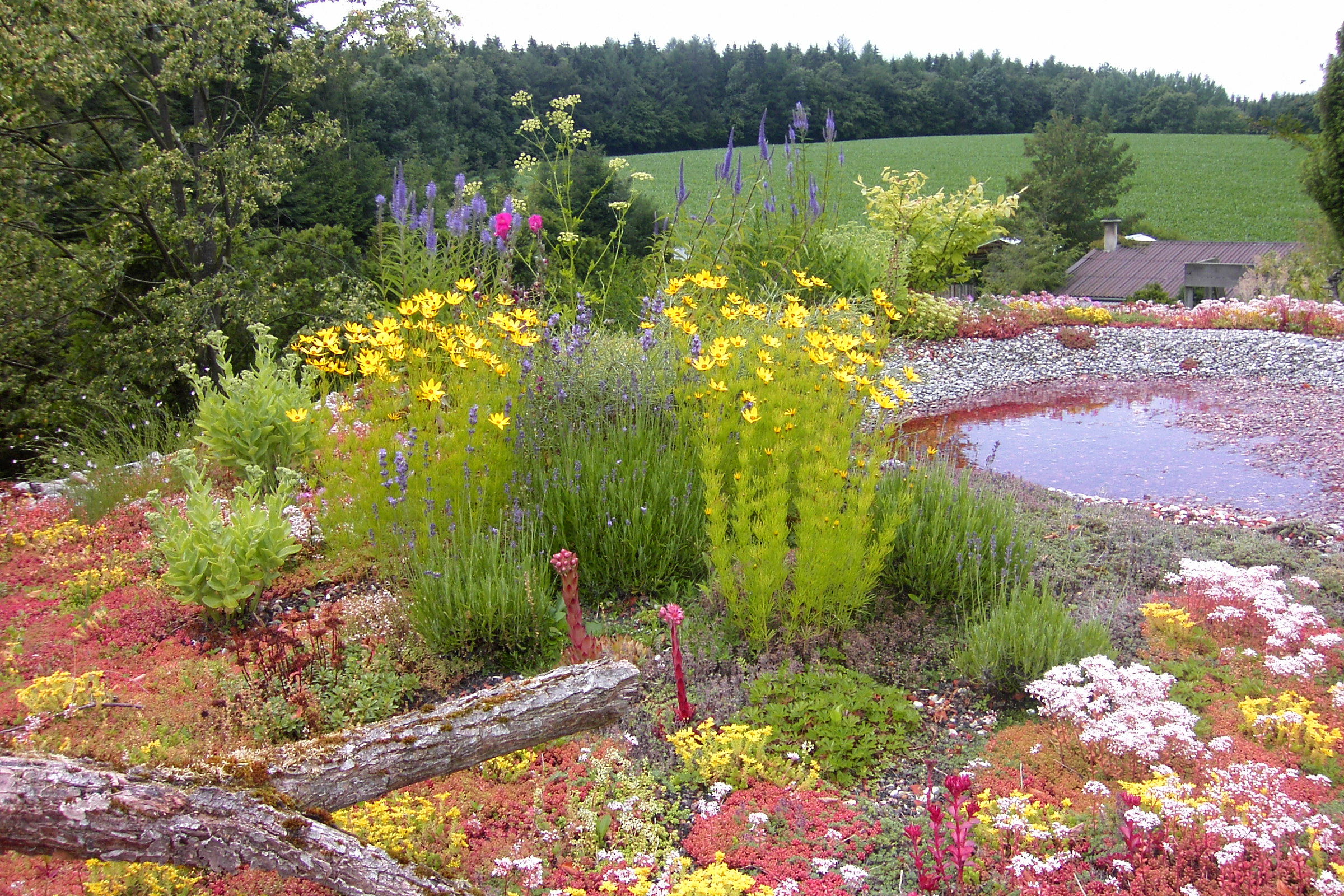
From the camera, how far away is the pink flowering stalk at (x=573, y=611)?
9.43ft


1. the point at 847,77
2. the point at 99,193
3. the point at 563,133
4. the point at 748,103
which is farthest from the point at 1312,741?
the point at 847,77

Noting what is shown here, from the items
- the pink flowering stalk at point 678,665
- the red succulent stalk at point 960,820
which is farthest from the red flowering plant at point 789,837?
the pink flowering stalk at point 678,665

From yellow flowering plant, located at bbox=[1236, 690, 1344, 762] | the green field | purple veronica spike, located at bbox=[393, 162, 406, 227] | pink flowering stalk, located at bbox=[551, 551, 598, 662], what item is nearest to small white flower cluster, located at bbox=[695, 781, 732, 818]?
pink flowering stalk, located at bbox=[551, 551, 598, 662]

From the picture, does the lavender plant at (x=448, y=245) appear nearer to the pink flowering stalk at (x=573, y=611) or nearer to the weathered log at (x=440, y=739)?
the pink flowering stalk at (x=573, y=611)

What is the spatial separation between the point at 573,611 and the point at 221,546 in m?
1.57

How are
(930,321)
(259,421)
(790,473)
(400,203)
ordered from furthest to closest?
(930,321) < (400,203) < (259,421) < (790,473)

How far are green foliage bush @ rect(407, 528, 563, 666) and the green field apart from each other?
27989mm

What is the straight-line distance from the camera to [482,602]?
316 cm

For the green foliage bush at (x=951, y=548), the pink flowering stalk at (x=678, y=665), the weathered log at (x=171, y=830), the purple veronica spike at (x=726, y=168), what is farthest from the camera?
the purple veronica spike at (x=726, y=168)

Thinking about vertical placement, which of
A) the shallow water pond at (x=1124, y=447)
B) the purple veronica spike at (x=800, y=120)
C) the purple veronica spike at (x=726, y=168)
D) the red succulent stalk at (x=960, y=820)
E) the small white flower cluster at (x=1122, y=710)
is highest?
the purple veronica spike at (x=800, y=120)

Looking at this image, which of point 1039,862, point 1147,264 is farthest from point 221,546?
point 1147,264

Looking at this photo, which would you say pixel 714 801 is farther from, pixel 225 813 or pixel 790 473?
pixel 790 473

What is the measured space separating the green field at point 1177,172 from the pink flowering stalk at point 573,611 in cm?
2834

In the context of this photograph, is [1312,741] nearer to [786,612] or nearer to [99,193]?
[786,612]
